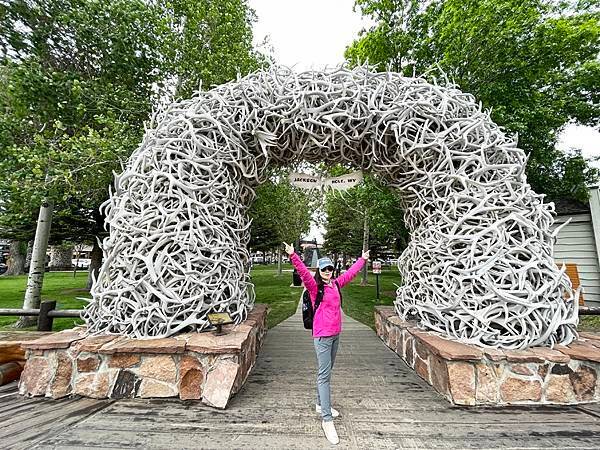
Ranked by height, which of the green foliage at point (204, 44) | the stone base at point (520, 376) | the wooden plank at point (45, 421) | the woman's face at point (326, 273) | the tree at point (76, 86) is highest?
the green foliage at point (204, 44)

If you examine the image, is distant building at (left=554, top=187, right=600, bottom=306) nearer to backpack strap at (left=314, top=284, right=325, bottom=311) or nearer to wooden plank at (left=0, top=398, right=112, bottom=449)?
backpack strap at (left=314, top=284, right=325, bottom=311)

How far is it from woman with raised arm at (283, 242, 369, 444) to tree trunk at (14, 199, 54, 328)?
21.3 feet

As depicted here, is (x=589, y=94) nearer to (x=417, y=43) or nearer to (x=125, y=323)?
(x=417, y=43)

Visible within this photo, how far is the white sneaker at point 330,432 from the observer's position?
2.17m

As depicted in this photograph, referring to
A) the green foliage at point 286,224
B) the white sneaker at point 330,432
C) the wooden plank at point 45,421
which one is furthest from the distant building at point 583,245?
the wooden plank at point 45,421

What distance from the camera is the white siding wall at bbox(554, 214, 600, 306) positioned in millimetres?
8102

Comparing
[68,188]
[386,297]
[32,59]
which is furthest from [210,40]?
[386,297]

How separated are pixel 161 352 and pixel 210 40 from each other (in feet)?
26.5

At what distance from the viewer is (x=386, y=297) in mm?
10758

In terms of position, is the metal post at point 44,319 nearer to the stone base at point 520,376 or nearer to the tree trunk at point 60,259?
the stone base at point 520,376

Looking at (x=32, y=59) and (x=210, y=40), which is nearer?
(x=32, y=59)

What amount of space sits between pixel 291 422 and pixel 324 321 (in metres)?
0.89

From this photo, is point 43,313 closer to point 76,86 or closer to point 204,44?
point 76,86

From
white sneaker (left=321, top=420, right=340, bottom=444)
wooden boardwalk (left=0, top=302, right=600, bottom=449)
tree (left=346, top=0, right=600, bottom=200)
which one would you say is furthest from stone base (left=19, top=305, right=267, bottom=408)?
tree (left=346, top=0, right=600, bottom=200)
